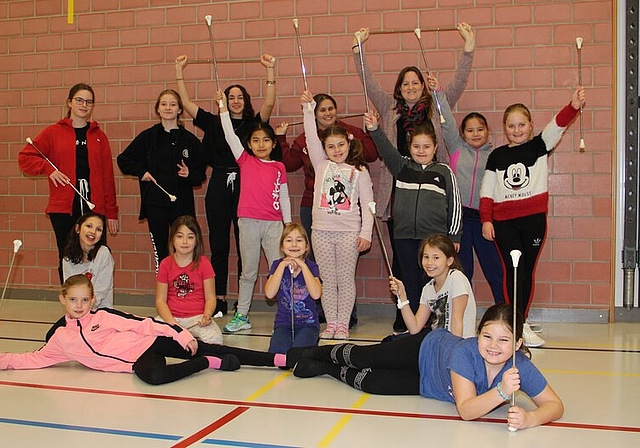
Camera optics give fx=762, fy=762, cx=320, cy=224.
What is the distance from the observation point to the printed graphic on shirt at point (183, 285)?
4.28 meters

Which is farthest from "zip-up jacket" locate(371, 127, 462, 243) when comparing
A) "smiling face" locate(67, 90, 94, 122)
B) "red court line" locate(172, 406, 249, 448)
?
"smiling face" locate(67, 90, 94, 122)

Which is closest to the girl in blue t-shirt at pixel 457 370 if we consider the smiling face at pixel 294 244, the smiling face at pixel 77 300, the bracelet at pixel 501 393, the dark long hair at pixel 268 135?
the bracelet at pixel 501 393

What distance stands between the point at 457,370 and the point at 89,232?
2.51 m

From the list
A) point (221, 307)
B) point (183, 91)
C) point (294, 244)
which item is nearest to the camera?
point (294, 244)

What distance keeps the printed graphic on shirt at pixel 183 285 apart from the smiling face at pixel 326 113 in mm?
1367

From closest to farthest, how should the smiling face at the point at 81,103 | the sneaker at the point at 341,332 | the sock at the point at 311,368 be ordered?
the sock at the point at 311,368, the sneaker at the point at 341,332, the smiling face at the point at 81,103

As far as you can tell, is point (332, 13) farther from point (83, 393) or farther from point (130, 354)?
point (83, 393)

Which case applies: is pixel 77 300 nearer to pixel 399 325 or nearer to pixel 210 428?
pixel 210 428

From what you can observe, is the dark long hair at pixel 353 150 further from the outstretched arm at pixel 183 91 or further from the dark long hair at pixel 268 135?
the outstretched arm at pixel 183 91

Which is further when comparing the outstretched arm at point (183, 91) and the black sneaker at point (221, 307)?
the black sneaker at point (221, 307)

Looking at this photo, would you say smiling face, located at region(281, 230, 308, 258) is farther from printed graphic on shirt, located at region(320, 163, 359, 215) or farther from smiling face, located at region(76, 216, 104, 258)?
smiling face, located at region(76, 216, 104, 258)

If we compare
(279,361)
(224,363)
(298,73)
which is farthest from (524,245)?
(298,73)

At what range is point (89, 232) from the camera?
14.4 ft

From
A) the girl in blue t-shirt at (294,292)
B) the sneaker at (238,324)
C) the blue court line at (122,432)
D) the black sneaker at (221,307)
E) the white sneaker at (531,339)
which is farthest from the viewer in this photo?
the black sneaker at (221,307)
